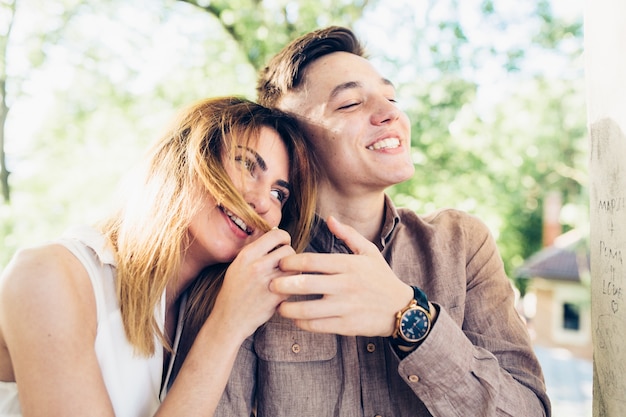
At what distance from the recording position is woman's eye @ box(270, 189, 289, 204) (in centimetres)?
211

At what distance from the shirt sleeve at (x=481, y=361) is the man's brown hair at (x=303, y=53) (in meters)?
1.11

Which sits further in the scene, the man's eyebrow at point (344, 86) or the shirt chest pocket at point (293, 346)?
the man's eyebrow at point (344, 86)

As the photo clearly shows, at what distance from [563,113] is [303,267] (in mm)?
A: 20337

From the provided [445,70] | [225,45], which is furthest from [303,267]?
[225,45]

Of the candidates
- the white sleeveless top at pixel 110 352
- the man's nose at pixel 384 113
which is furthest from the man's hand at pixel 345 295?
the man's nose at pixel 384 113

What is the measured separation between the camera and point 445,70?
8594 millimetres

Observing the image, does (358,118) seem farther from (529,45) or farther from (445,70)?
(529,45)

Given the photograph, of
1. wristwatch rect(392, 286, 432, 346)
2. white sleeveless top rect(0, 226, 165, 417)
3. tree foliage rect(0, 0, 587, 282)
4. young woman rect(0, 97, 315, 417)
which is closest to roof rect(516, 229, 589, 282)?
tree foliage rect(0, 0, 587, 282)

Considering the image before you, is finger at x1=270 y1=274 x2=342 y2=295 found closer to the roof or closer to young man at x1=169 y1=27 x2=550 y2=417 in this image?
young man at x1=169 y1=27 x2=550 y2=417

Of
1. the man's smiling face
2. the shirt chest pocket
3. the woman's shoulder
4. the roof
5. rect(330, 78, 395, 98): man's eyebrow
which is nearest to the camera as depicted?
the woman's shoulder

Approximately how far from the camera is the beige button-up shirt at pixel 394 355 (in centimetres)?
191

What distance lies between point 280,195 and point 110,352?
0.84 meters

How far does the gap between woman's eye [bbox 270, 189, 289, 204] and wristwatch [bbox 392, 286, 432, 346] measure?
2.45 ft

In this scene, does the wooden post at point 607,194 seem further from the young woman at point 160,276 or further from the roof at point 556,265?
the roof at point 556,265
